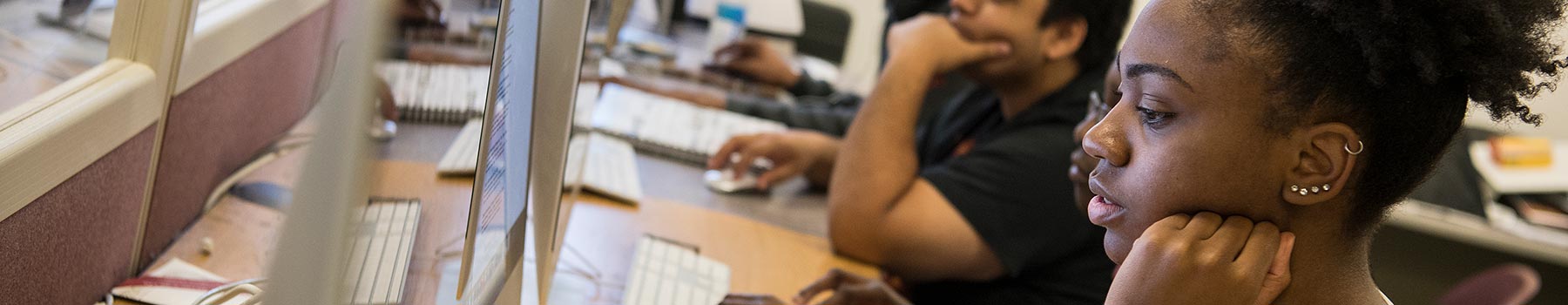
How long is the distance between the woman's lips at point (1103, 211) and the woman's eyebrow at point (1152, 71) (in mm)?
81

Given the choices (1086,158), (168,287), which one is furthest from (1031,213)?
(168,287)

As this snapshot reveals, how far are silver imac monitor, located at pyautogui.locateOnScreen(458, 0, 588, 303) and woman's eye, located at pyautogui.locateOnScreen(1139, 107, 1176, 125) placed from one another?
0.35m

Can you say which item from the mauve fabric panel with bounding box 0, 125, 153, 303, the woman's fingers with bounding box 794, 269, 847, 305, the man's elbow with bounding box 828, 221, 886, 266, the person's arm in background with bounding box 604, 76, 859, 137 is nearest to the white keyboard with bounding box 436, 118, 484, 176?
the mauve fabric panel with bounding box 0, 125, 153, 303

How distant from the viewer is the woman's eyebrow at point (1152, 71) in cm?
68

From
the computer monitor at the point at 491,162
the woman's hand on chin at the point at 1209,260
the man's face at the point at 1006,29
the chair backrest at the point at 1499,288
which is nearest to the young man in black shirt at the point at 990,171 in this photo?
the man's face at the point at 1006,29

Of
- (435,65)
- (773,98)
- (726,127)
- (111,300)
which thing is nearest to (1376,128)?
(435,65)

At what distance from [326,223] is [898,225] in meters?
1.21

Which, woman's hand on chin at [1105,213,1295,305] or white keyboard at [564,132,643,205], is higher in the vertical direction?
woman's hand on chin at [1105,213,1295,305]

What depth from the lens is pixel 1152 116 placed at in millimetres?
697

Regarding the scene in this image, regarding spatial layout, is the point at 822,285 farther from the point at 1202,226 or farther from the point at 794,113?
the point at 794,113

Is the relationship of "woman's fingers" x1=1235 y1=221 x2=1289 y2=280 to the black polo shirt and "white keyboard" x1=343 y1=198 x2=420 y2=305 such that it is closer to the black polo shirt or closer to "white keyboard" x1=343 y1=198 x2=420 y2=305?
"white keyboard" x1=343 y1=198 x2=420 y2=305

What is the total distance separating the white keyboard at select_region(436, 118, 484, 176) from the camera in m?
0.60

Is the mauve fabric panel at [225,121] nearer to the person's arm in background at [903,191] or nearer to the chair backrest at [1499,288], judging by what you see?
the person's arm in background at [903,191]

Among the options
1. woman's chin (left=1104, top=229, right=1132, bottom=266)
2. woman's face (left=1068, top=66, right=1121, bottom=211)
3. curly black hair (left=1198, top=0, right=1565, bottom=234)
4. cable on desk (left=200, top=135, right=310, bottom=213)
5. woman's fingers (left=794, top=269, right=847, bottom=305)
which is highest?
curly black hair (left=1198, top=0, right=1565, bottom=234)
